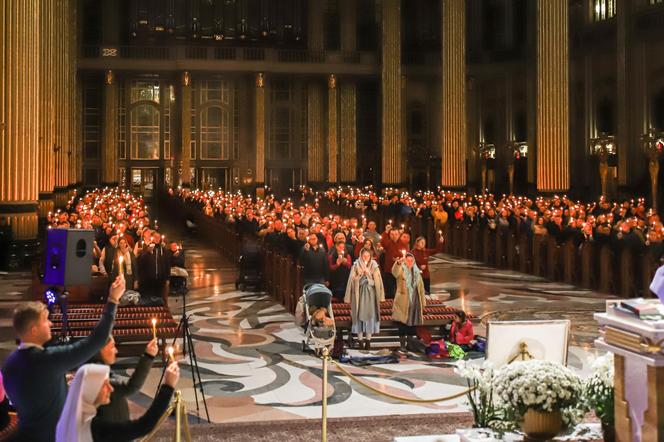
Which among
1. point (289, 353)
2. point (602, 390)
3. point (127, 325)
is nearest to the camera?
point (602, 390)

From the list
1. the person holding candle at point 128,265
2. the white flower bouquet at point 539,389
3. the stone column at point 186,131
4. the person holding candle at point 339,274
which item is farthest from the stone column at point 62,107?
the white flower bouquet at point 539,389

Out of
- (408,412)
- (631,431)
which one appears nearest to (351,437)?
(408,412)

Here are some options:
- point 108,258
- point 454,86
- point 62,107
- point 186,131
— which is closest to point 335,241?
point 108,258

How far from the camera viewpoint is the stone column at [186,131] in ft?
156

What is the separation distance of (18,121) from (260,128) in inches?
1044

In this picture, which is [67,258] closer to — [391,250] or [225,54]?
[391,250]

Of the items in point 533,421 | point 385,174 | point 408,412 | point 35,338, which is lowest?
point 408,412

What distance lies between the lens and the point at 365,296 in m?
12.8

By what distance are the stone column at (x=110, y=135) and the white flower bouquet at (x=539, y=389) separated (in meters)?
43.9

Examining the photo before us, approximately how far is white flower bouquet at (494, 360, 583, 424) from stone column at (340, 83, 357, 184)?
4381 cm

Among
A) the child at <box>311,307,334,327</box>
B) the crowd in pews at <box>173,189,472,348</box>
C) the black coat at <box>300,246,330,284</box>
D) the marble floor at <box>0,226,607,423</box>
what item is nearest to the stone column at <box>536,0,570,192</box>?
the marble floor at <box>0,226,607,423</box>

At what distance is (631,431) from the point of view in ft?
17.0

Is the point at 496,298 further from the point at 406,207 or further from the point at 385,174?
the point at 385,174

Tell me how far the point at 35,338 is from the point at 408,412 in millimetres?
5353
